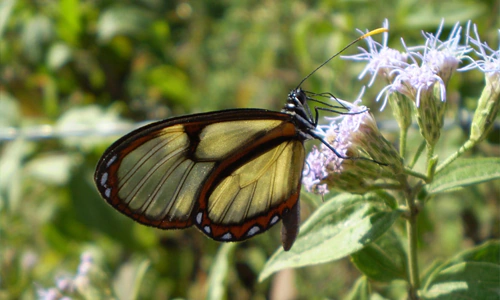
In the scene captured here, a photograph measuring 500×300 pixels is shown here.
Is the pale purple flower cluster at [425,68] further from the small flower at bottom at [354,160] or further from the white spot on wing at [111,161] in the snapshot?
the white spot on wing at [111,161]

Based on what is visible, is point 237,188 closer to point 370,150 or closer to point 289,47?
point 370,150

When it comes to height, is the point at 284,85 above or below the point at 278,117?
above

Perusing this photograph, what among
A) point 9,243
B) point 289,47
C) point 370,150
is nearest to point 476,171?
point 370,150

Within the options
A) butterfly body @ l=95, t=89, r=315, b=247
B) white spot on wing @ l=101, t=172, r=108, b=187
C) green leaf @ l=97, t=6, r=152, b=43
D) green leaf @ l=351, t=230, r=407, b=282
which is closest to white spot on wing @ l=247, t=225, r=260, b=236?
butterfly body @ l=95, t=89, r=315, b=247

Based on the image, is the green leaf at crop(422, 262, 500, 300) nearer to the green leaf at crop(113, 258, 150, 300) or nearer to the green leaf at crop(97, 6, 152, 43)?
the green leaf at crop(113, 258, 150, 300)

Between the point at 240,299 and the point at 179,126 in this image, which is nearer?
the point at 179,126

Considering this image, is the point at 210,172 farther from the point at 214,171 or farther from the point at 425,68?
the point at 425,68

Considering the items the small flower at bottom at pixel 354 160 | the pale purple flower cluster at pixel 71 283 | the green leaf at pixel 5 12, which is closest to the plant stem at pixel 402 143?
the small flower at bottom at pixel 354 160
